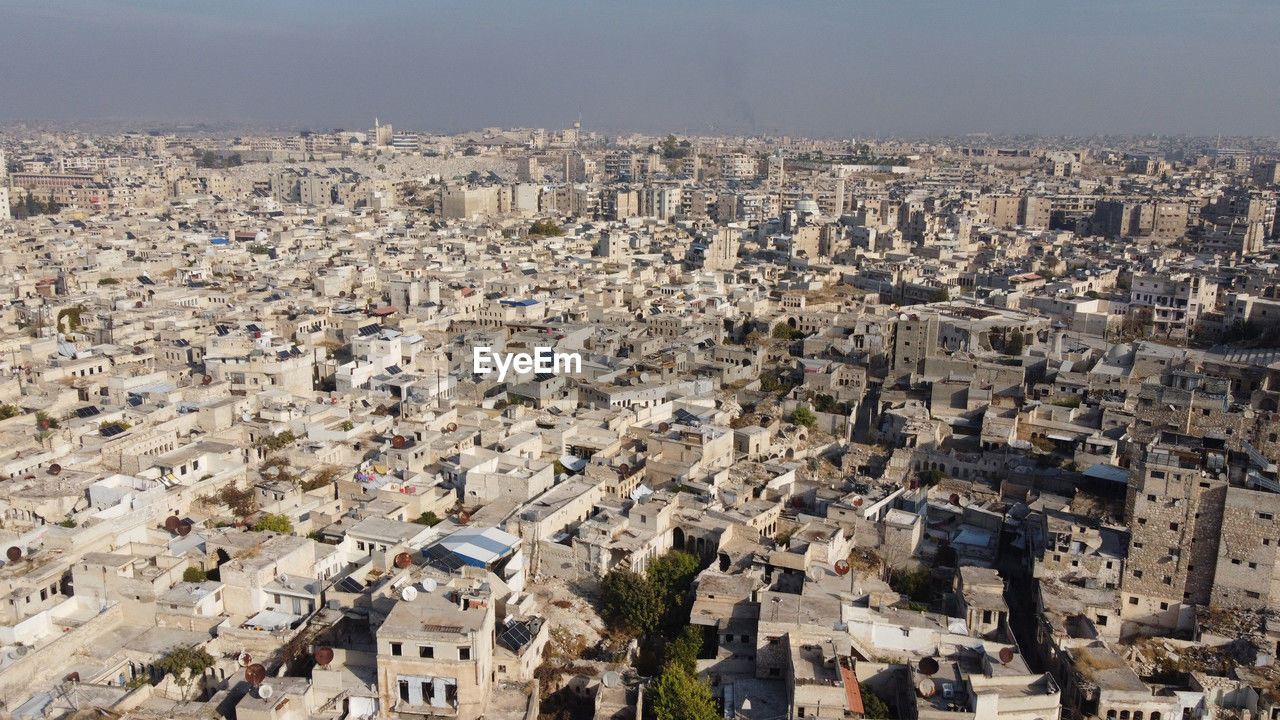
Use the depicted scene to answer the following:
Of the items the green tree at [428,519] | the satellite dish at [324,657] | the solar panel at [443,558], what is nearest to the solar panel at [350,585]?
the solar panel at [443,558]

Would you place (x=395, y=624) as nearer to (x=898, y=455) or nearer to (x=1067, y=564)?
(x=1067, y=564)

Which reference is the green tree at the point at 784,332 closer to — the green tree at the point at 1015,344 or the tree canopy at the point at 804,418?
the green tree at the point at 1015,344

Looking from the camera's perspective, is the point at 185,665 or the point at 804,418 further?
the point at 804,418

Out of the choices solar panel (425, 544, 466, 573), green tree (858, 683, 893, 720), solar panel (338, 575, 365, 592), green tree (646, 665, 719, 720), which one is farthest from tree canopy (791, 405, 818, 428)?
solar panel (338, 575, 365, 592)

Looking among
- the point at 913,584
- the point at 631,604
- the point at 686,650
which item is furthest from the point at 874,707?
the point at 631,604

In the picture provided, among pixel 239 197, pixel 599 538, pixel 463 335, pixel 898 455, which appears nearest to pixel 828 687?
pixel 599 538

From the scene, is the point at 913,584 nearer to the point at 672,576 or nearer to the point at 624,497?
the point at 672,576
